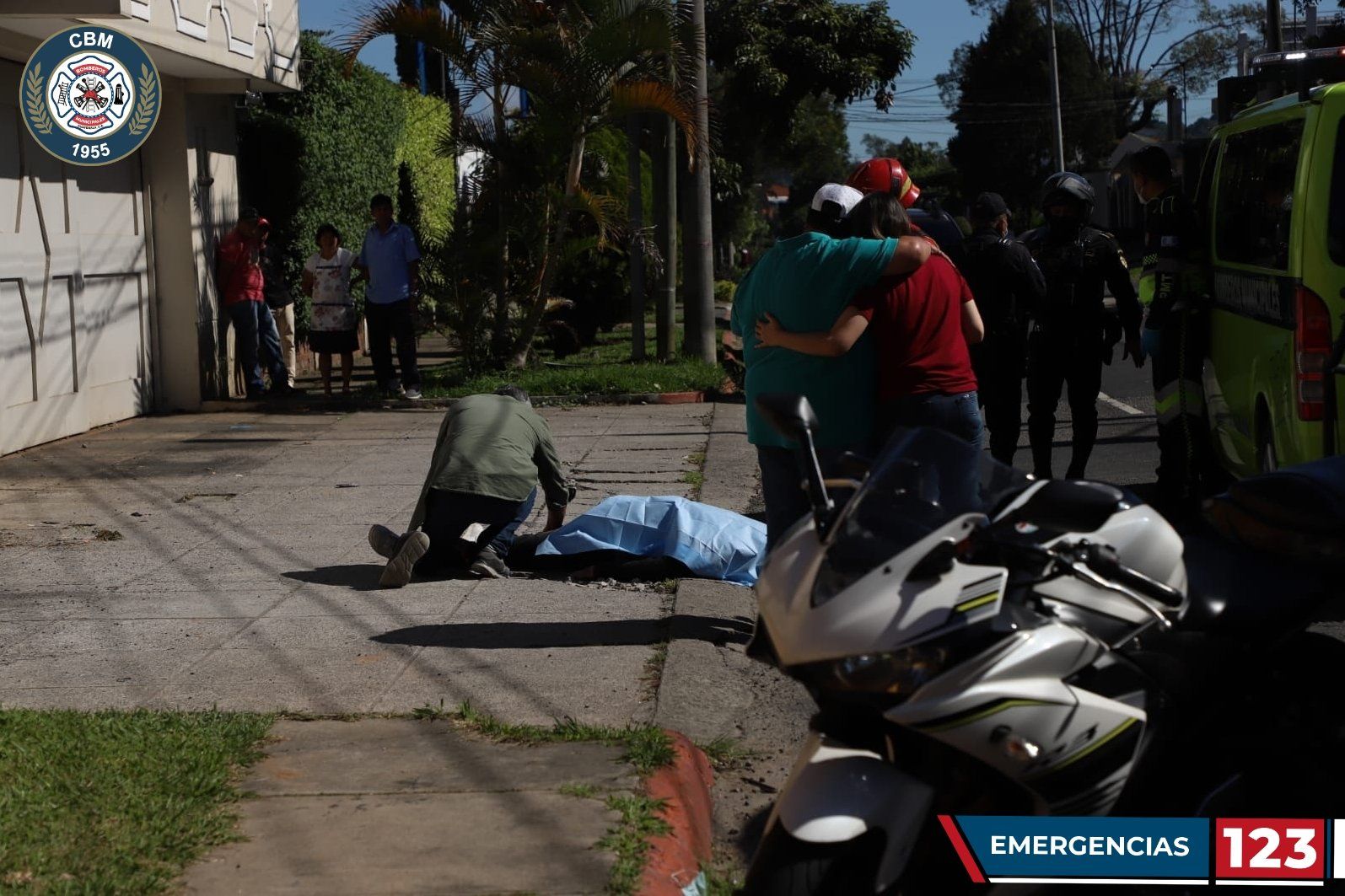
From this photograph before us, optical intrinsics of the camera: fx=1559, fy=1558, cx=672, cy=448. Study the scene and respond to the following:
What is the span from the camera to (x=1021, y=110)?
62.1 metres

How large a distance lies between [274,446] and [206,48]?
3316mm

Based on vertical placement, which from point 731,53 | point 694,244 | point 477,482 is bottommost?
point 477,482

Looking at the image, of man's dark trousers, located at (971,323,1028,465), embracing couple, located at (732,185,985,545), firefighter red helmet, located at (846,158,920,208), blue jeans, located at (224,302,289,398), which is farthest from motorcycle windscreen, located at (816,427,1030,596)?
blue jeans, located at (224,302,289,398)

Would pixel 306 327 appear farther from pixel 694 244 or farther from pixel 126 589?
pixel 126 589

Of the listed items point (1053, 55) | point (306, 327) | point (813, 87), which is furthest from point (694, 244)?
point (1053, 55)

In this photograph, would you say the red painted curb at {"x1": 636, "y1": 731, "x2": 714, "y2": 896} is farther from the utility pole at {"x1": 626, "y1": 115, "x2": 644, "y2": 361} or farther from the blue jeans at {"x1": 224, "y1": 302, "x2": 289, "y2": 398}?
the utility pole at {"x1": 626, "y1": 115, "x2": 644, "y2": 361}

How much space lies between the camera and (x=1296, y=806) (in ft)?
10.4

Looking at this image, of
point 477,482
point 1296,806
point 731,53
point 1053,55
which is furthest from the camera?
point 1053,55

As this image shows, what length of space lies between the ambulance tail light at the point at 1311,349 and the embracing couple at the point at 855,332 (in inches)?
62.6

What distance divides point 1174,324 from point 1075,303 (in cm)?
60

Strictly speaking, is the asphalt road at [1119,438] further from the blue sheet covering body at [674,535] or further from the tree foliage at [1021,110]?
the tree foliage at [1021,110]

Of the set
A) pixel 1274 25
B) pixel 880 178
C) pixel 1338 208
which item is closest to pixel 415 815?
pixel 880 178

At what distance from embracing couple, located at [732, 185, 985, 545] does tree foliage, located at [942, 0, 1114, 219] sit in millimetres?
57386

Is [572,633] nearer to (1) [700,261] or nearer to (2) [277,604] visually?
(2) [277,604]
